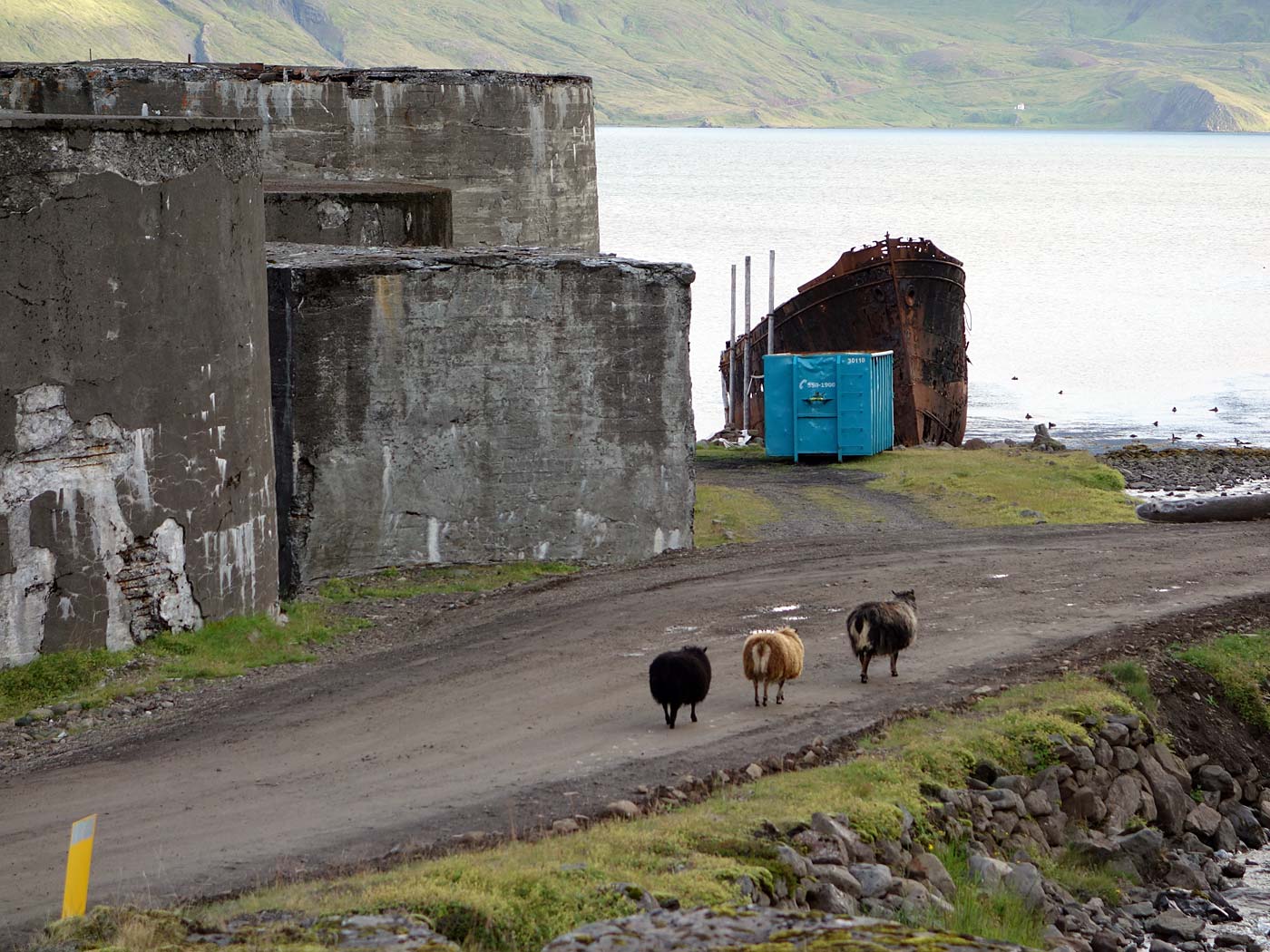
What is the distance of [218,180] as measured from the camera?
46.9 ft

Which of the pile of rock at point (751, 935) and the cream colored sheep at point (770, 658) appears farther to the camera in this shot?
the cream colored sheep at point (770, 658)

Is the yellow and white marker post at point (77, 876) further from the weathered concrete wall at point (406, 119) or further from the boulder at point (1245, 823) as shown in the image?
the weathered concrete wall at point (406, 119)

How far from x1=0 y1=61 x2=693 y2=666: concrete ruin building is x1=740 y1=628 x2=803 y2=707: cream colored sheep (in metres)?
5.03

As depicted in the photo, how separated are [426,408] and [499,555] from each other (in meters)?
1.90

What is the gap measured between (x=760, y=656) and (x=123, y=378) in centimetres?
572

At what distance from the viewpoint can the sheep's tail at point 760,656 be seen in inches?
502

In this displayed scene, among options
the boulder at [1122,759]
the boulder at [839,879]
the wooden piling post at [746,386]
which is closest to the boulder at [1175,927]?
the boulder at [1122,759]

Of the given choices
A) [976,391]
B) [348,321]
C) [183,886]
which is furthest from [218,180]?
[976,391]

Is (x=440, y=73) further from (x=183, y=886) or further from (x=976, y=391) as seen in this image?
(x=976, y=391)

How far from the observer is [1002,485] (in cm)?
2616

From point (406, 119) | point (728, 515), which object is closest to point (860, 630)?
point (728, 515)

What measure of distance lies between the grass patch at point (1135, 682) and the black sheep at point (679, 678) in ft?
13.8

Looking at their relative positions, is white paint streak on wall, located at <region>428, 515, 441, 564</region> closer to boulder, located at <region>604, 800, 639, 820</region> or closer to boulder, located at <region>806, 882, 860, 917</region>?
boulder, located at <region>604, 800, 639, 820</region>

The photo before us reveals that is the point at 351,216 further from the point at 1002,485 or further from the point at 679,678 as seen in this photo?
the point at 1002,485
